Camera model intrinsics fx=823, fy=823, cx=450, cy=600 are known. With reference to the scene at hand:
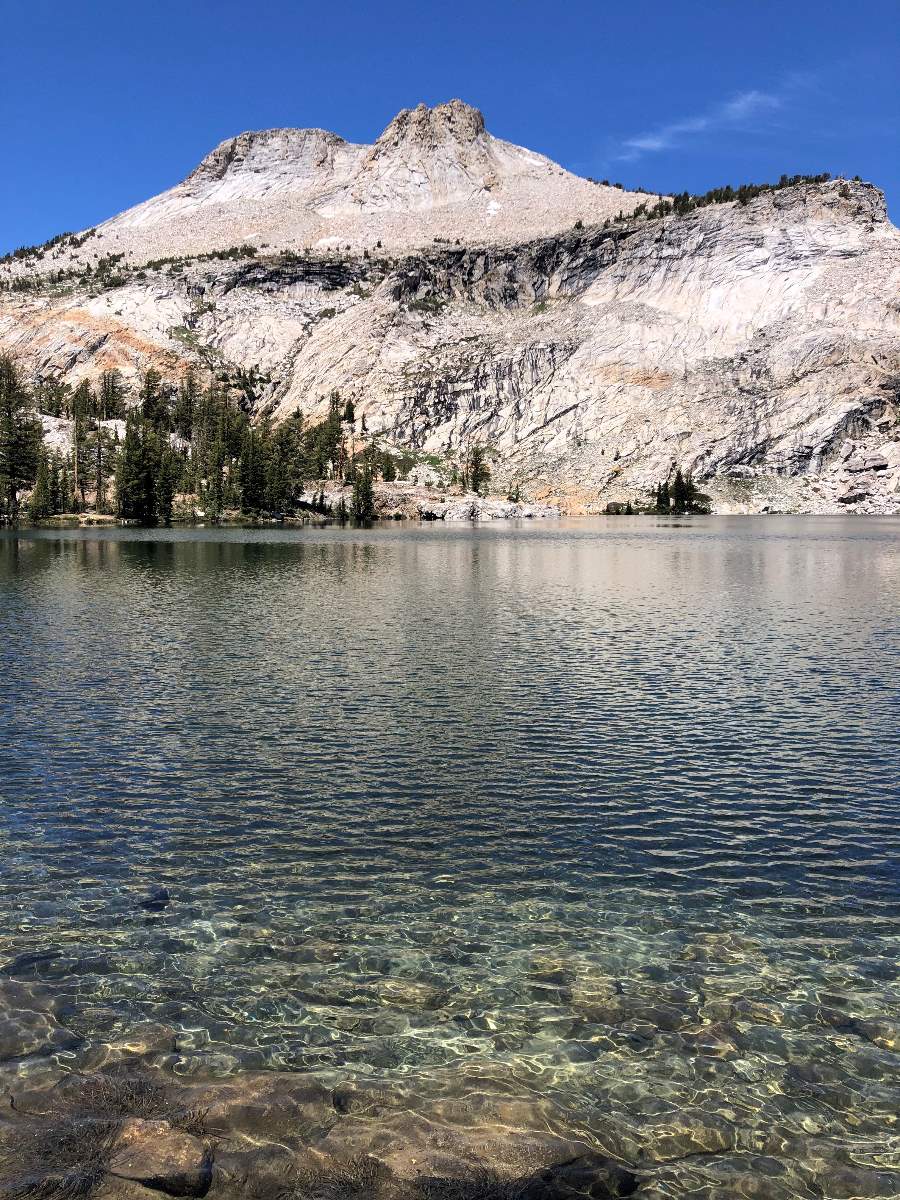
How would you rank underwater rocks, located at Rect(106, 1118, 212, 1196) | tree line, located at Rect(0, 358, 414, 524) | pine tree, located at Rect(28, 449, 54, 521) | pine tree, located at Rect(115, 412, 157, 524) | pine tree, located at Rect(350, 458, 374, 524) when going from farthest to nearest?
pine tree, located at Rect(350, 458, 374, 524), tree line, located at Rect(0, 358, 414, 524), pine tree, located at Rect(115, 412, 157, 524), pine tree, located at Rect(28, 449, 54, 521), underwater rocks, located at Rect(106, 1118, 212, 1196)

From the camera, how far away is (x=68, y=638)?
40.9 metres

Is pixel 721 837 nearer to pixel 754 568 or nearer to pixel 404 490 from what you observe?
pixel 754 568

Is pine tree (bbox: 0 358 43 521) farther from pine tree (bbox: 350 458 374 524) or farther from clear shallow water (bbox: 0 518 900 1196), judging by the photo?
clear shallow water (bbox: 0 518 900 1196)

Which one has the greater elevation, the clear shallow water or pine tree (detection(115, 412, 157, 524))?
pine tree (detection(115, 412, 157, 524))

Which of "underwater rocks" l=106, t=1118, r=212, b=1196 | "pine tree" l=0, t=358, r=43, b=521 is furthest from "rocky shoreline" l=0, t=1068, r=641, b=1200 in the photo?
"pine tree" l=0, t=358, r=43, b=521

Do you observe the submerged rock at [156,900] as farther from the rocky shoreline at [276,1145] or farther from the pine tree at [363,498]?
the pine tree at [363,498]

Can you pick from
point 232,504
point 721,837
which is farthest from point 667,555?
point 232,504

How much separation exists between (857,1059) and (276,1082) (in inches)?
303

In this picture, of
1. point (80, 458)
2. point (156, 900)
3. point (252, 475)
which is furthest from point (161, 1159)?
point (80, 458)

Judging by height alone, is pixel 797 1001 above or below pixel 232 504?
below

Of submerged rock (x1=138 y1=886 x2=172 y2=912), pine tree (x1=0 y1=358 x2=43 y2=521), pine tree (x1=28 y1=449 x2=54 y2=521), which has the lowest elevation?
submerged rock (x1=138 y1=886 x2=172 y2=912)

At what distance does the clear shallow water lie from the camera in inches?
423

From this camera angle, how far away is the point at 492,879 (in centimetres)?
1642

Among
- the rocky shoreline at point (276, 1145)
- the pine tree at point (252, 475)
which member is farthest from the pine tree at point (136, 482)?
the rocky shoreline at point (276, 1145)
